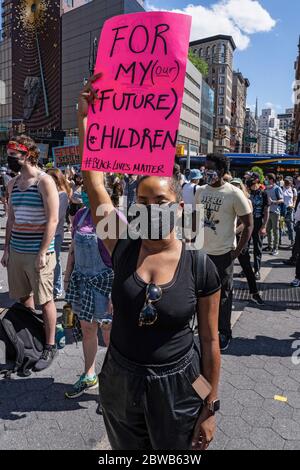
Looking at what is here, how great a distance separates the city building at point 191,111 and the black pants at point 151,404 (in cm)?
7213

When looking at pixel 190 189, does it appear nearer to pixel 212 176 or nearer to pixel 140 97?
pixel 212 176

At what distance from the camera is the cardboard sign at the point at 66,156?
11.9m

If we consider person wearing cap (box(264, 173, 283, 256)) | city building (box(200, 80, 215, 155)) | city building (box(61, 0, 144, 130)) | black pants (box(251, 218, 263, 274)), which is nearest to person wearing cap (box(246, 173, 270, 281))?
black pants (box(251, 218, 263, 274))

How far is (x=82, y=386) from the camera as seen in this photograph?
337cm

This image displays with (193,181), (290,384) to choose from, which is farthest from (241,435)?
(193,181)

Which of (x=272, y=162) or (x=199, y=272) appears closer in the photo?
(x=199, y=272)

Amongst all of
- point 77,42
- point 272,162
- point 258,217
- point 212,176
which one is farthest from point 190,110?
point 212,176

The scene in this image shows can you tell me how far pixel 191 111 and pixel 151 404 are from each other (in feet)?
278

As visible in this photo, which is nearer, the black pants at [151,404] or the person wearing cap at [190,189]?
the black pants at [151,404]

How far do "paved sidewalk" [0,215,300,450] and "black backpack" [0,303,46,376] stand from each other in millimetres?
138

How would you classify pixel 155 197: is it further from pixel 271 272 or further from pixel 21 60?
pixel 21 60

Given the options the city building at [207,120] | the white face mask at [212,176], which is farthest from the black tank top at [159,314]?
the city building at [207,120]

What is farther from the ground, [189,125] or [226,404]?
[189,125]

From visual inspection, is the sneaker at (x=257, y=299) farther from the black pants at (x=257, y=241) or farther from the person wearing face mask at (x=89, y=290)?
the person wearing face mask at (x=89, y=290)
